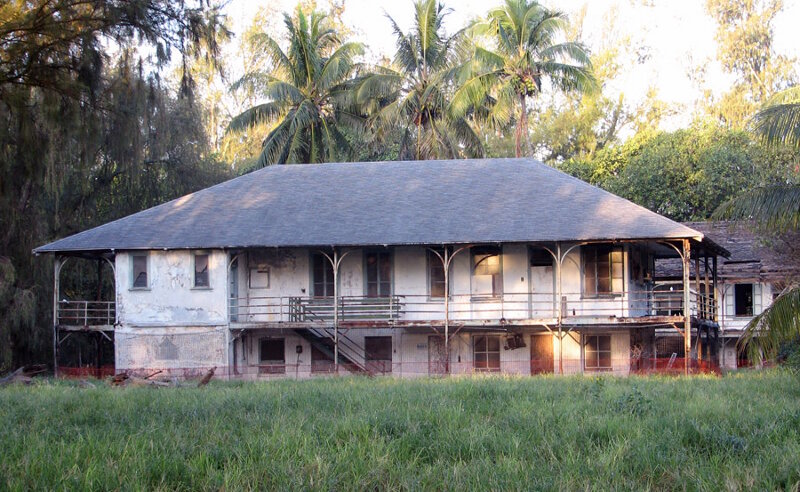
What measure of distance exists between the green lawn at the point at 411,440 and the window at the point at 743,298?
77.9 ft

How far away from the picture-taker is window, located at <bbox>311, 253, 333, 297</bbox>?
32688 mm

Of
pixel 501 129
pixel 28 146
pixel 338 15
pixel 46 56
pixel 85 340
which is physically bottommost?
pixel 85 340

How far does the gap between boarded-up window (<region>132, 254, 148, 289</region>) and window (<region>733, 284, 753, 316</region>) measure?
25.0m

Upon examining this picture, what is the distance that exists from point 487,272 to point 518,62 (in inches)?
580

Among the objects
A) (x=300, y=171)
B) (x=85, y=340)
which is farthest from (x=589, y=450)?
(x=85, y=340)

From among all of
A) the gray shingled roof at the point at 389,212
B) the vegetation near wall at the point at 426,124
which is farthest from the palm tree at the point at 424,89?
the gray shingled roof at the point at 389,212

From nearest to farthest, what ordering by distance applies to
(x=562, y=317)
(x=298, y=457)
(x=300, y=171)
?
(x=298, y=457) → (x=562, y=317) → (x=300, y=171)

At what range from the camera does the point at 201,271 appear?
3178 cm

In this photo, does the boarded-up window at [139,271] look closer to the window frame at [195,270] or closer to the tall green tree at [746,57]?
the window frame at [195,270]

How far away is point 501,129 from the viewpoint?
47.2 m

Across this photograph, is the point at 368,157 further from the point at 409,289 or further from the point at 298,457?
the point at 298,457

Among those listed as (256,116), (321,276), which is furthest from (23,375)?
(256,116)

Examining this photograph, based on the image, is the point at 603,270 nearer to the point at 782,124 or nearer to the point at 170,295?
the point at 170,295

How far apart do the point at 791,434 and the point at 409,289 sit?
20225 millimetres
